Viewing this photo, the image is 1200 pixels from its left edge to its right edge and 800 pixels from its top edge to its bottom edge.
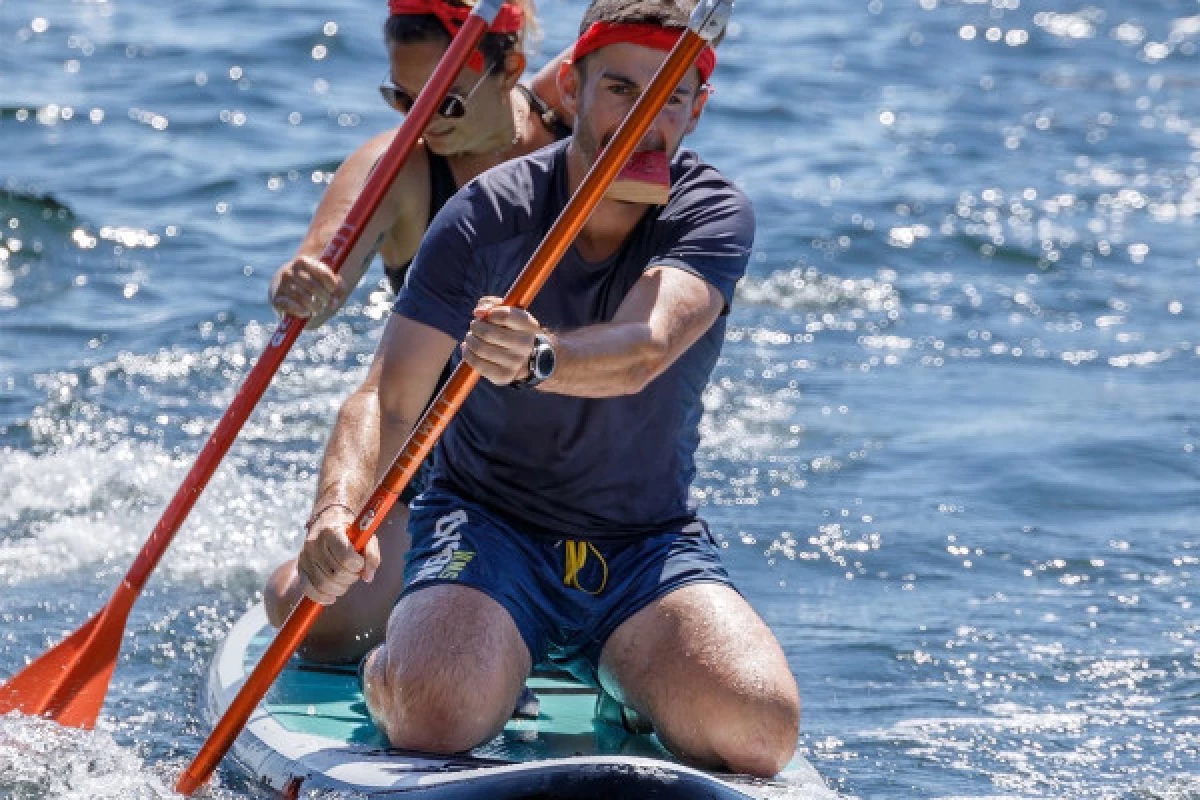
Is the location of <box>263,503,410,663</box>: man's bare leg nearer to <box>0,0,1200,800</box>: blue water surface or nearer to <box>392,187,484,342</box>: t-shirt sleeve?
<box>0,0,1200,800</box>: blue water surface

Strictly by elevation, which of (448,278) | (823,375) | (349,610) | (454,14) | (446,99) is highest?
(454,14)

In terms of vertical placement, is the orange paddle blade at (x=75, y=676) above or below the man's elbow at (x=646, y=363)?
below

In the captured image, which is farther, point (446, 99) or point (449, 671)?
point (446, 99)

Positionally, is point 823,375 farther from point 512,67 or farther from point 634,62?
point 634,62

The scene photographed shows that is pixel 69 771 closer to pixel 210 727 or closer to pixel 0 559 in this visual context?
pixel 210 727

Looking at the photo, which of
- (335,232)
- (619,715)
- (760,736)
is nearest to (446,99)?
(335,232)

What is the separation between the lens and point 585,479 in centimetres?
426

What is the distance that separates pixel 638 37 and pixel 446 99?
0.91 m

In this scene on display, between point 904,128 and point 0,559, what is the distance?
794cm

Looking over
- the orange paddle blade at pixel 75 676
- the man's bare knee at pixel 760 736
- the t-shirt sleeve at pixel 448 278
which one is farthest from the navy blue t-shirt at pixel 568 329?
the orange paddle blade at pixel 75 676

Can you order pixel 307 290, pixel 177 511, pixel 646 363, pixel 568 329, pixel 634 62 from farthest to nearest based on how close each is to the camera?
pixel 177 511 < pixel 307 290 < pixel 568 329 < pixel 634 62 < pixel 646 363

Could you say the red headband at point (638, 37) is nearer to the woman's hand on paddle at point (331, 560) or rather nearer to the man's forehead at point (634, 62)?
the man's forehead at point (634, 62)

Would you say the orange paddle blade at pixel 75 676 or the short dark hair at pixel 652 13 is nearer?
the short dark hair at pixel 652 13

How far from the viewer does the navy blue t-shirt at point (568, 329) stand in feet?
13.8
